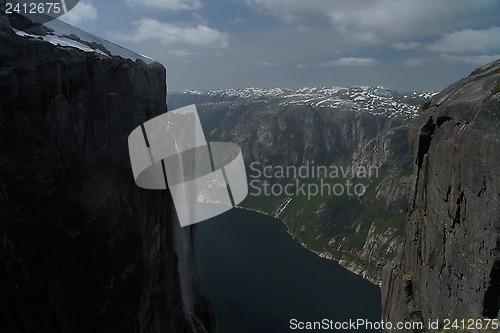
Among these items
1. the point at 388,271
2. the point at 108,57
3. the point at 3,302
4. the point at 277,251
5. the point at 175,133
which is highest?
the point at 108,57

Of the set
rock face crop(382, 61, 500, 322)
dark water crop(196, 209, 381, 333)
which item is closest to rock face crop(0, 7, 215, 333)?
rock face crop(382, 61, 500, 322)

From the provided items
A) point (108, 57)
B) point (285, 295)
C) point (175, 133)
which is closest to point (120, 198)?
point (108, 57)

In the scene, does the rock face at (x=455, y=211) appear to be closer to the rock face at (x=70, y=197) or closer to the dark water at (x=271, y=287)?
the rock face at (x=70, y=197)

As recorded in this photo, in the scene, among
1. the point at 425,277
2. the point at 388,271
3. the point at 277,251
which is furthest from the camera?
the point at 277,251

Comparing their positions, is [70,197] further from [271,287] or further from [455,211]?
[271,287]

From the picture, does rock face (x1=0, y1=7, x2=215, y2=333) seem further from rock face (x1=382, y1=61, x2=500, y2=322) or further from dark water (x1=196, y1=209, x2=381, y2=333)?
dark water (x1=196, y1=209, x2=381, y2=333)

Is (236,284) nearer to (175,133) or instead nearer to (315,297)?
(315,297)
